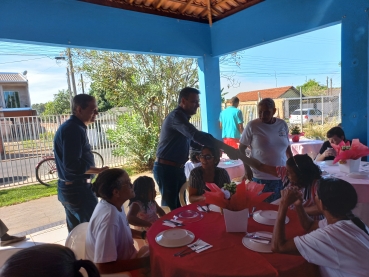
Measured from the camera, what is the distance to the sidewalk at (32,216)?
3975mm

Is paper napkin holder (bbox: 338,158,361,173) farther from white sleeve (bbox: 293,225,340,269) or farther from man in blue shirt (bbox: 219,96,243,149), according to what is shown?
man in blue shirt (bbox: 219,96,243,149)

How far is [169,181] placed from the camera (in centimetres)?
268

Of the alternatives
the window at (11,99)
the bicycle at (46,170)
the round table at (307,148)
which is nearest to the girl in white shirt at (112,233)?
the round table at (307,148)

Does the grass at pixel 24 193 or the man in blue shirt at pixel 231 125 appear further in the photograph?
the grass at pixel 24 193

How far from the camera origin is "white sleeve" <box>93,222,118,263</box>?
142cm

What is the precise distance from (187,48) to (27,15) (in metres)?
2.38

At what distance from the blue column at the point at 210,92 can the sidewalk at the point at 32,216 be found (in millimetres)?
3080

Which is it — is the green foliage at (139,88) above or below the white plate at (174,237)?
above

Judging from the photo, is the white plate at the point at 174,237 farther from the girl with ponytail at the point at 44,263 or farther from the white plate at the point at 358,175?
the white plate at the point at 358,175

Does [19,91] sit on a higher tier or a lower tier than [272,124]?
higher

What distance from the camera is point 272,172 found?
2.69 meters

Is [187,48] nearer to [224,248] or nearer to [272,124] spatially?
[272,124]

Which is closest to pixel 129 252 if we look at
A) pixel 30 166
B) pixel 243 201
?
pixel 243 201

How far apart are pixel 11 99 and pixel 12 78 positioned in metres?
2.21
